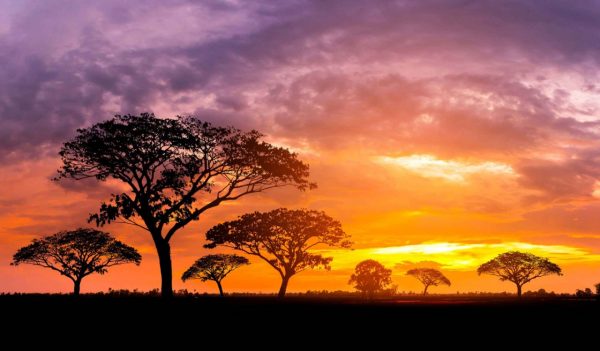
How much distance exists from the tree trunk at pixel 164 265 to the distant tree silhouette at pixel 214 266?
66147mm

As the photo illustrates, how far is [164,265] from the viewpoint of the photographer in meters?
47.4

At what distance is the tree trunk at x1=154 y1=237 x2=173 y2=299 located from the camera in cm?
4712

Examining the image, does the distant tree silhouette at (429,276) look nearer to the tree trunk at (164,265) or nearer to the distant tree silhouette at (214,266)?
the distant tree silhouette at (214,266)

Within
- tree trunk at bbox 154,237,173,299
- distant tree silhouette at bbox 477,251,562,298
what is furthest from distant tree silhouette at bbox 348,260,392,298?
tree trunk at bbox 154,237,173,299

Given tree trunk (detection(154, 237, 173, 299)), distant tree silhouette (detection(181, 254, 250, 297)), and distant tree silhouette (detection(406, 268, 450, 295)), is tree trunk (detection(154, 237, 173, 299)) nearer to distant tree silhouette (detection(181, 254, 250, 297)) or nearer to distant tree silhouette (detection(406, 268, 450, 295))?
distant tree silhouette (detection(181, 254, 250, 297))

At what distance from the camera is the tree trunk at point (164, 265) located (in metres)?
47.1

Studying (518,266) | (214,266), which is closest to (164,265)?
(214,266)

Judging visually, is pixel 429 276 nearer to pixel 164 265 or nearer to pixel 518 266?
pixel 518 266

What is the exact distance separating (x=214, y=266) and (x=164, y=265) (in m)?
68.2

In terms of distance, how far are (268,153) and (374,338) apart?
118ft

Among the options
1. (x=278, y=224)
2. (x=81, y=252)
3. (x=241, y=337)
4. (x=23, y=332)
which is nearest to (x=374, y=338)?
(x=241, y=337)

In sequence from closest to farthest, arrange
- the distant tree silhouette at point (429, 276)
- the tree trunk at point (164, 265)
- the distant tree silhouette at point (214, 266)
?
the tree trunk at point (164, 265) < the distant tree silhouette at point (214, 266) < the distant tree silhouette at point (429, 276)

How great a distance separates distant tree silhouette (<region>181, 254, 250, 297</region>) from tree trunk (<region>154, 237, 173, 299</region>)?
66.1m

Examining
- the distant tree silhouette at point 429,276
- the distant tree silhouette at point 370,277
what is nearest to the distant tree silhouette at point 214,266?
the distant tree silhouette at point 370,277
